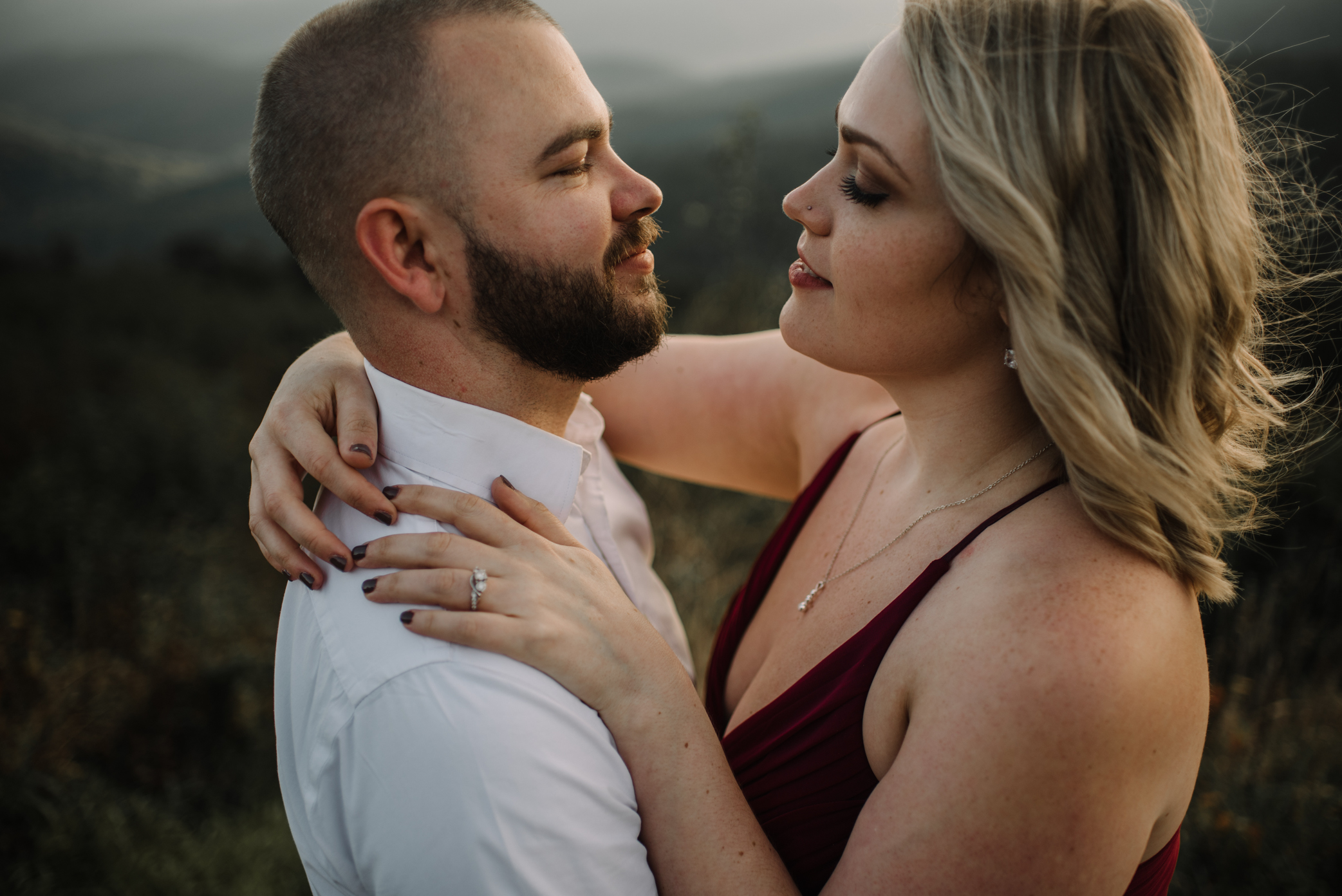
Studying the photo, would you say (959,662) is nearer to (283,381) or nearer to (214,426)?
(283,381)

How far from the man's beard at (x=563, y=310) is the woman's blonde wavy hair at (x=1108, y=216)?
0.75m

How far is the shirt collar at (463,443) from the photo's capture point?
1706 millimetres

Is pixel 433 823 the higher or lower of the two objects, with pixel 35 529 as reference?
higher

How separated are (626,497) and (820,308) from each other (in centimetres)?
92

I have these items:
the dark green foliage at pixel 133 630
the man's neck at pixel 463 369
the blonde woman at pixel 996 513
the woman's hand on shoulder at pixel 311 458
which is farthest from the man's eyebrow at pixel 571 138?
the dark green foliage at pixel 133 630

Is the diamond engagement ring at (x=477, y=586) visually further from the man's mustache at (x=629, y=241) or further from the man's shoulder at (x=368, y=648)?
the man's mustache at (x=629, y=241)

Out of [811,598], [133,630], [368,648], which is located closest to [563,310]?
[368,648]

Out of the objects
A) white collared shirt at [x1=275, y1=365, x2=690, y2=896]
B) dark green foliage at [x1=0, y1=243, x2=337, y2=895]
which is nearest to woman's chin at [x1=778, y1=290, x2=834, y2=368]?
white collared shirt at [x1=275, y1=365, x2=690, y2=896]

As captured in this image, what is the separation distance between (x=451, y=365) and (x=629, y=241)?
1.71ft

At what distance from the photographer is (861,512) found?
204cm

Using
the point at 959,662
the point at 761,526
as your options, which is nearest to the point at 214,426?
the point at 761,526

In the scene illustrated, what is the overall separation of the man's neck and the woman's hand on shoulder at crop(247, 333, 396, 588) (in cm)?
11

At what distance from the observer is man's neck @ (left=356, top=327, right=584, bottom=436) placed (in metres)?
1.77

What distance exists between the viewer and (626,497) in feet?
7.86
